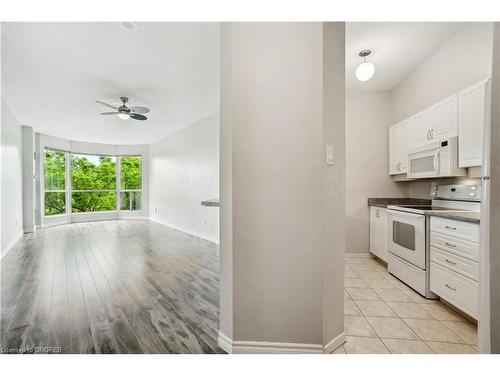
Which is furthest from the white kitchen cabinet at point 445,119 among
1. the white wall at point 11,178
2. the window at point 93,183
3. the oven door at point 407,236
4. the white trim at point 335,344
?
the window at point 93,183

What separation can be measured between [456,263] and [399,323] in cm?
72

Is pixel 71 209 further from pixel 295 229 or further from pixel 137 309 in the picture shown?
pixel 295 229

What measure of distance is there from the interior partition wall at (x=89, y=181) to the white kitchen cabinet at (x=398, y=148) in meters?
7.12

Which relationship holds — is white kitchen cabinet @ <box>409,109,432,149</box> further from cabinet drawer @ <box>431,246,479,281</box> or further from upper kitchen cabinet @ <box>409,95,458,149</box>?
cabinet drawer @ <box>431,246,479,281</box>

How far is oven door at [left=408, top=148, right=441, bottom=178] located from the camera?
267cm

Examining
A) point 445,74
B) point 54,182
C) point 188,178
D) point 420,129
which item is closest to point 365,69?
point 445,74

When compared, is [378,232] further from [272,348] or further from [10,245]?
[10,245]

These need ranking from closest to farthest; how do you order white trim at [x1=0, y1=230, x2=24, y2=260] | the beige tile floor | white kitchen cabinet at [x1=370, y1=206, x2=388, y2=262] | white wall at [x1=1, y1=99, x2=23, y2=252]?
1. the beige tile floor
2. white kitchen cabinet at [x1=370, y1=206, x2=388, y2=262]
3. white trim at [x1=0, y1=230, x2=24, y2=260]
4. white wall at [x1=1, y1=99, x2=23, y2=252]

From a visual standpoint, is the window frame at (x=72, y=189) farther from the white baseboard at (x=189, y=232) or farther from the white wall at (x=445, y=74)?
the white wall at (x=445, y=74)

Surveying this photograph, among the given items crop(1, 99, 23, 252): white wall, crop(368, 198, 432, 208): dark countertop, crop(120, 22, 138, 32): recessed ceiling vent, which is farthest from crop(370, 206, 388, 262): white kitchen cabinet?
crop(1, 99, 23, 252): white wall

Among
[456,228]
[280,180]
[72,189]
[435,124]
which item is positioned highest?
[435,124]

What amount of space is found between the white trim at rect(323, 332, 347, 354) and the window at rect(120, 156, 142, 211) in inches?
307

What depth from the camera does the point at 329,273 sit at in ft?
4.98

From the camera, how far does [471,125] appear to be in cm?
229
